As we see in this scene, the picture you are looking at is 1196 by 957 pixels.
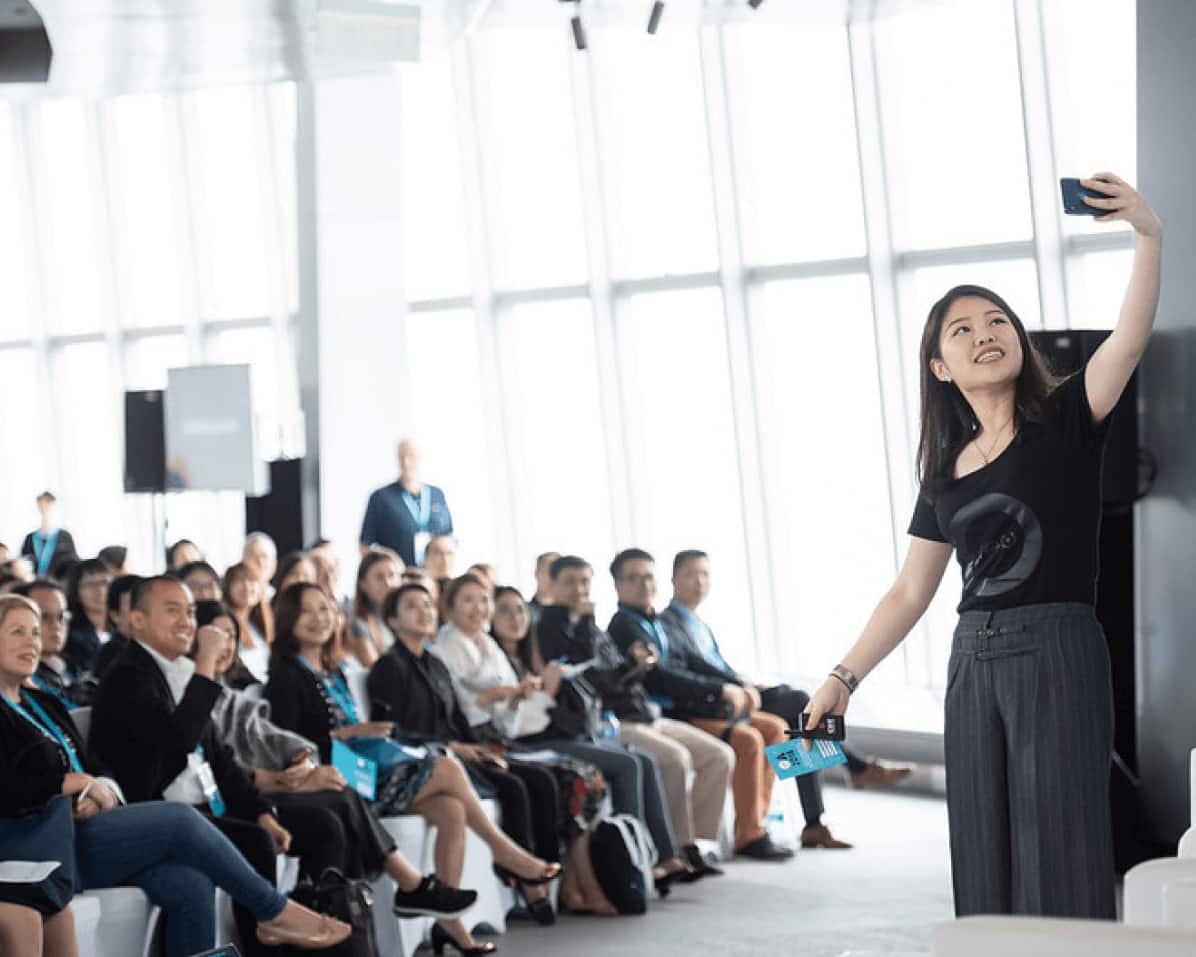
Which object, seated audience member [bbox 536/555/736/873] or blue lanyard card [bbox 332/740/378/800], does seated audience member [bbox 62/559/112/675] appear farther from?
blue lanyard card [bbox 332/740/378/800]

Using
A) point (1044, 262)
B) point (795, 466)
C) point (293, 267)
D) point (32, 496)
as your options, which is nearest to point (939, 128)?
point (1044, 262)

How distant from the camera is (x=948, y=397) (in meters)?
2.90

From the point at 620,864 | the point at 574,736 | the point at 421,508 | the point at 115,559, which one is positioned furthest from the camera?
the point at 421,508

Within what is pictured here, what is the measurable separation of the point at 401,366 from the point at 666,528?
2.05 metres

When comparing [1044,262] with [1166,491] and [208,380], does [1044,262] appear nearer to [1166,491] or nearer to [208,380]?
[1166,491]

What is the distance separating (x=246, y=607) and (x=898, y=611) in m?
4.57

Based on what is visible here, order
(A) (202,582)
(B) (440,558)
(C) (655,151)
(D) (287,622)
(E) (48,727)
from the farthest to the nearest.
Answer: (C) (655,151)
(B) (440,558)
(A) (202,582)
(D) (287,622)
(E) (48,727)

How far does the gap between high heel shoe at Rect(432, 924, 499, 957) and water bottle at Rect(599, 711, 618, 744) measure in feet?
4.63

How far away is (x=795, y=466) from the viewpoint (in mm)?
10812

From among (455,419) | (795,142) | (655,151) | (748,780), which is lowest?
(748,780)

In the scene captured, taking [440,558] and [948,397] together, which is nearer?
[948,397]

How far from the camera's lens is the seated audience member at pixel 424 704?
6172 mm

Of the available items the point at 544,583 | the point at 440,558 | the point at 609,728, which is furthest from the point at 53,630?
the point at 440,558

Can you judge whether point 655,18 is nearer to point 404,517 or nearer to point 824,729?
point 404,517
